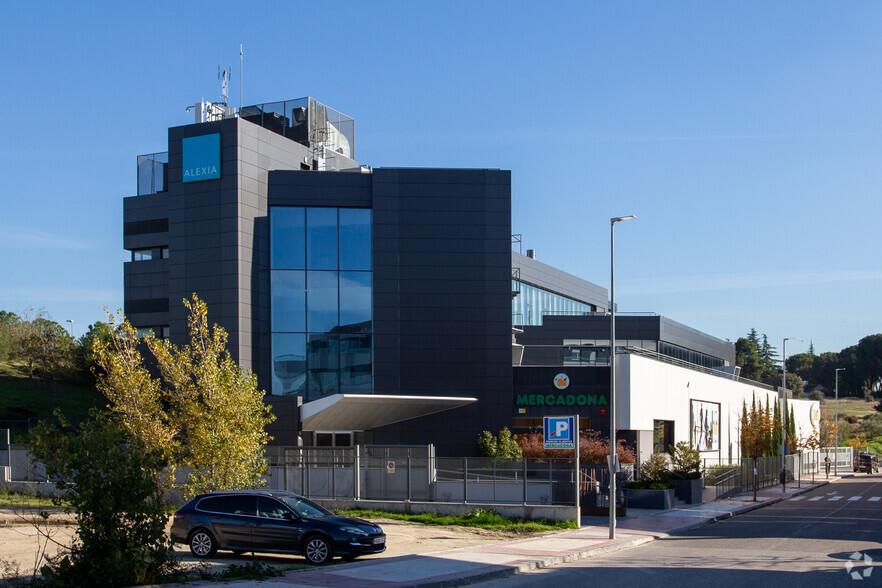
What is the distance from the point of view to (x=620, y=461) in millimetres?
38688

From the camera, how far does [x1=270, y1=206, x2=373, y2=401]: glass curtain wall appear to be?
4469 centimetres

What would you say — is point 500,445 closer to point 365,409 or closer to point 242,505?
point 365,409

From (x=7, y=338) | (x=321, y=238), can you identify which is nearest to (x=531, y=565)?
(x=321, y=238)

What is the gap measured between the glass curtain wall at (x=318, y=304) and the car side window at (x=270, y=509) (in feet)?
80.2

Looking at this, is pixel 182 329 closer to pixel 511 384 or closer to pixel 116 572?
pixel 511 384

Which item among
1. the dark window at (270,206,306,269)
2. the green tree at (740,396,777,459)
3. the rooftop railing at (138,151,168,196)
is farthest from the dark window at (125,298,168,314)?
the green tree at (740,396,777,459)

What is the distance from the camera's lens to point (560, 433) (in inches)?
1148

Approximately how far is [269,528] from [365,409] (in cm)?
2299

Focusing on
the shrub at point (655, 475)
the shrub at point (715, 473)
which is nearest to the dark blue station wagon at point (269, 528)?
the shrub at point (655, 475)

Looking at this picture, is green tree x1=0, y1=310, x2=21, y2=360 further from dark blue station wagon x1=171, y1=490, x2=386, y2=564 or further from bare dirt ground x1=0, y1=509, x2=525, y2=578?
dark blue station wagon x1=171, y1=490, x2=386, y2=564

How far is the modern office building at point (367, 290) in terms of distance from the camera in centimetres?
4403

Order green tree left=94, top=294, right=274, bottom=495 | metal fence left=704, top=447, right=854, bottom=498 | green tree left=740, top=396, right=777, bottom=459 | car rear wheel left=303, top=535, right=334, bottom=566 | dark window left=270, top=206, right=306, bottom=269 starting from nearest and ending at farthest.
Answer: car rear wheel left=303, top=535, right=334, bottom=566 → green tree left=94, top=294, right=274, bottom=495 → metal fence left=704, top=447, right=854, bottom=498 → dark window left=270, top=206, right=306, bottom=269 → green tree left=740, top=396, right=777, bottom=459

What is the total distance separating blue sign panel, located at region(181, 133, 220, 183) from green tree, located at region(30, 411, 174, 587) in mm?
30098

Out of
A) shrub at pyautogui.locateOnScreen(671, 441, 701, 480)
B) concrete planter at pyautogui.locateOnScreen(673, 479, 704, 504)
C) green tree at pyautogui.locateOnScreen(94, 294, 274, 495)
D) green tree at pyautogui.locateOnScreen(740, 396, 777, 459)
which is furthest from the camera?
green tree at pyautogui.locateOnScreen(740, 396, 777, 459)
